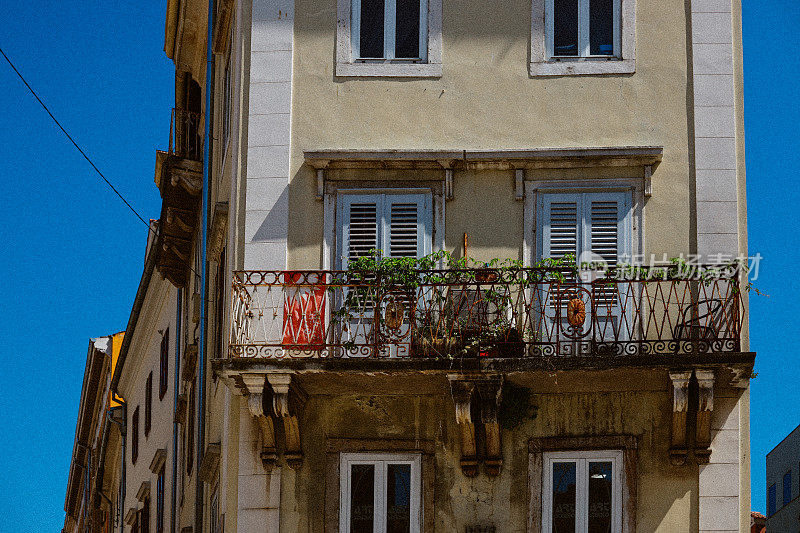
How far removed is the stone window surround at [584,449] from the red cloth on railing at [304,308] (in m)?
3.05

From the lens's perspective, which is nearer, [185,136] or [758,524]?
[185,136]

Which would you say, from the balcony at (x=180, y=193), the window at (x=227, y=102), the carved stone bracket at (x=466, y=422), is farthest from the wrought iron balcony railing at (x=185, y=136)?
the carved stone bracket at (x=466, y=422)

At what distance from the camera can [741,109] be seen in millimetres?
20453

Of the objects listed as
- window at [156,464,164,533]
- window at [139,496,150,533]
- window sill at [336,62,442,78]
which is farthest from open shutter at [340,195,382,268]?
window at [139,496,150,533]

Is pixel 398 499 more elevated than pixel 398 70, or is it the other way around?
pixel 398 70

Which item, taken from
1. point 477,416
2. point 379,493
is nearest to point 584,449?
point 477,416

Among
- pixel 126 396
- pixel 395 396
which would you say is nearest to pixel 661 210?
pixel 395 396

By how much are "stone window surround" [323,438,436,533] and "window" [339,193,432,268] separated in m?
2.37

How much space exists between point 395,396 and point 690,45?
242 inches

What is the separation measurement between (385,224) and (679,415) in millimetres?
4575

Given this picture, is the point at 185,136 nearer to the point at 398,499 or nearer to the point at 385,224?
the point at 385,224

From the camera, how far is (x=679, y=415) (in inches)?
745

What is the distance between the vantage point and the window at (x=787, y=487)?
189ft

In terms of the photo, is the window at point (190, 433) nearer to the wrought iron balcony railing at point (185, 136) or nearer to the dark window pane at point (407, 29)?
the wrought iron balcony railing at point (185, 136)
